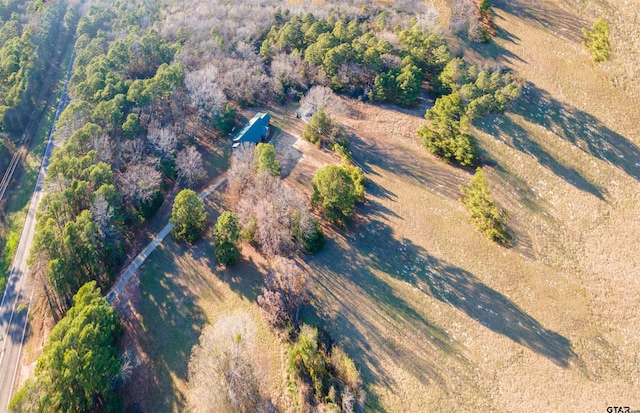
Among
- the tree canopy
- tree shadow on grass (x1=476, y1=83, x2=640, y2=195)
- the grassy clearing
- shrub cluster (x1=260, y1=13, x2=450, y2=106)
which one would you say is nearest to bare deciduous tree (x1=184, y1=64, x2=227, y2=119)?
shrub cluster (x1=260, y1=13, x2=450, y2=106)

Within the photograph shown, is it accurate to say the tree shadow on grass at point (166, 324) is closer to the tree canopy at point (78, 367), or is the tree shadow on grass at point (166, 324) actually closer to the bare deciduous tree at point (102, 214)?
the tree canopy at point (78, 367)

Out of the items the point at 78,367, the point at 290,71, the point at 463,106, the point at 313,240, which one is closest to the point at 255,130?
the point at 290,71

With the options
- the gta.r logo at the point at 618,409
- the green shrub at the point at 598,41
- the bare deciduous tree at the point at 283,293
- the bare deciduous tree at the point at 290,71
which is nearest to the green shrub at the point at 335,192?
the bare deciduous tree at the point at 283,293

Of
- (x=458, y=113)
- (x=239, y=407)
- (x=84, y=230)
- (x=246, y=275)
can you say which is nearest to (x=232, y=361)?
(x=239, y=407)

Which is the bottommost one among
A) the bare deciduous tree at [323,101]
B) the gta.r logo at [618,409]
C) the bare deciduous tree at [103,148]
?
the bare deciduous tree at [103,148]

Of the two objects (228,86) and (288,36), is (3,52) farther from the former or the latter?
(288,36)

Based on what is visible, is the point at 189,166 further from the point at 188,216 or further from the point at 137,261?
the point at 137,261
